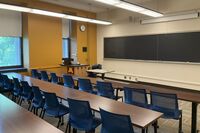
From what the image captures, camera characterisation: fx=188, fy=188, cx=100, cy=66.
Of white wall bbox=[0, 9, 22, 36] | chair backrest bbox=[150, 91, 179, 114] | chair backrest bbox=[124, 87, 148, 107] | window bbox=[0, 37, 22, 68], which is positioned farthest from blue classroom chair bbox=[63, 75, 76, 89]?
white wall bbox=[0, 9, 22, 36]

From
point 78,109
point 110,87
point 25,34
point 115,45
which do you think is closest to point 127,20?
point 115,45

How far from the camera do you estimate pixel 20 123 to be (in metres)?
2.12

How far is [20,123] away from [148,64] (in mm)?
6321

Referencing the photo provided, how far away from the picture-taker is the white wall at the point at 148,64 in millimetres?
6446

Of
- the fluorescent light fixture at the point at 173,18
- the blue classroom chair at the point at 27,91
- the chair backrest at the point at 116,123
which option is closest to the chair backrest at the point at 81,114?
the chair backrest at the point at 116,123

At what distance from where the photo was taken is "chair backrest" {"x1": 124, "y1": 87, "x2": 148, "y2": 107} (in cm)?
330

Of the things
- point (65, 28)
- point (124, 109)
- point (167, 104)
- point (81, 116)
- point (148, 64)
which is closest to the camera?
point (124, 109)

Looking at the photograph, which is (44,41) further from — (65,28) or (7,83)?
(7,83)

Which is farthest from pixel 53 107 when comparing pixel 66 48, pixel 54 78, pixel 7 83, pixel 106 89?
pixel 66 48

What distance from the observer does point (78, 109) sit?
2.71 meters

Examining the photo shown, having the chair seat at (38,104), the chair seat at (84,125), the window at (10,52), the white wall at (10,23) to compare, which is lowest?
the chair seat at (84,125)

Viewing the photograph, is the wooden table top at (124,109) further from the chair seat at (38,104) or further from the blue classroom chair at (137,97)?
the blue classroom chair at (137,97)

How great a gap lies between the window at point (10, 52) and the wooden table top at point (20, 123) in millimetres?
5077

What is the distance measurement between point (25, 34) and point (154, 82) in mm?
5433
